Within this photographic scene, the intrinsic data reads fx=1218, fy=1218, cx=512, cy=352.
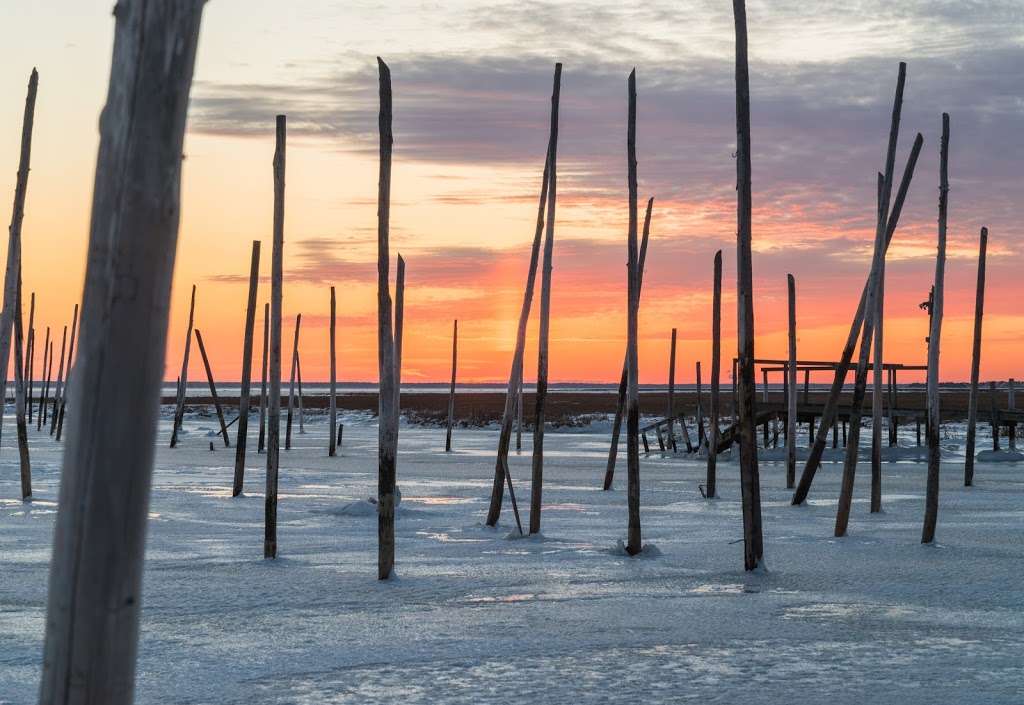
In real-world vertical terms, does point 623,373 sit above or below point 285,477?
above

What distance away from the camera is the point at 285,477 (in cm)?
2181

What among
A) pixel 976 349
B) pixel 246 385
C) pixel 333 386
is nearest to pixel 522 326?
pixel 246 385

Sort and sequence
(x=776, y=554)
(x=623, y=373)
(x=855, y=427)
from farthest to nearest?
(x=623, y=373)
(x=855, y=427)
(x=776, y=554)

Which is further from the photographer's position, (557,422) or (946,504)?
(557,422)

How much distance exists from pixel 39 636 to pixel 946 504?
14.1 metres

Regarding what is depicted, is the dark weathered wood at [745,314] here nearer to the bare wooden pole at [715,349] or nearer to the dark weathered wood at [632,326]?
the dark weathered wood at [632,326]

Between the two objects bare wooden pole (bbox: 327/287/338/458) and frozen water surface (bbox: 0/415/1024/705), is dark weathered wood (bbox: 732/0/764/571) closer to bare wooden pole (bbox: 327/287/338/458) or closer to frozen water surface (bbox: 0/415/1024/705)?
frozen water surface (bbox: 0/415/1024/705)

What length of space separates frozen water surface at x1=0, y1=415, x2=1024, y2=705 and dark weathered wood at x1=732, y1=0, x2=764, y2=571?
1.57ft

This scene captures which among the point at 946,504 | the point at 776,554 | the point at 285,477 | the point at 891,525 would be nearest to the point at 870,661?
the point at 776,554

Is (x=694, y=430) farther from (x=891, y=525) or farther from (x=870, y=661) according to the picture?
(x=870, y=661)

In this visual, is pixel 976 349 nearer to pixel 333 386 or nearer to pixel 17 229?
pixel 17 229

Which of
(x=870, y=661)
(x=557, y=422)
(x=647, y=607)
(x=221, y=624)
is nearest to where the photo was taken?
(x=870, y=661)

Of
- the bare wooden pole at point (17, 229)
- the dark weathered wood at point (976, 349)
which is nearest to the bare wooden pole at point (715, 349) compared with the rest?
the dark weathered wood at point (976, 349)

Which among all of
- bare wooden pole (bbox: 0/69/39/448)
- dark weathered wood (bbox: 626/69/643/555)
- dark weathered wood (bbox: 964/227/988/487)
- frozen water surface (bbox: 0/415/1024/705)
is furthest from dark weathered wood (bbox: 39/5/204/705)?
dark weathered wood (bbox: 964/227/988/487)
